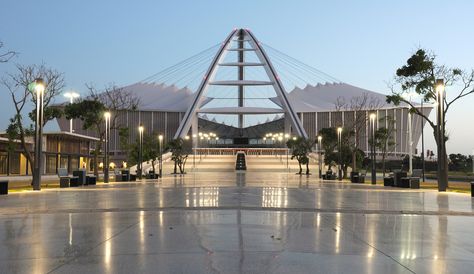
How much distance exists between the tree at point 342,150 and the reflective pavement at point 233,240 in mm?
34099

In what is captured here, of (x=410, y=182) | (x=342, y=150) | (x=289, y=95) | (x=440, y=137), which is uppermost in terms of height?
(x=289, y=95)

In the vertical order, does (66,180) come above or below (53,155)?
below

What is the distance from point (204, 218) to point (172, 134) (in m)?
127

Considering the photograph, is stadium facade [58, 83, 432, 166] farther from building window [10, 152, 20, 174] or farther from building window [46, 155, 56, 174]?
building window [10, 152, 20, 174]

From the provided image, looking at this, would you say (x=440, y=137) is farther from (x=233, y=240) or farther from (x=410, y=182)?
(x=233, y=240)

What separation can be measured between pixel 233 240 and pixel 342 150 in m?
40.9

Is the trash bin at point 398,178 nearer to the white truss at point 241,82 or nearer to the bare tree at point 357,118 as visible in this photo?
the bare tree at point 357,118

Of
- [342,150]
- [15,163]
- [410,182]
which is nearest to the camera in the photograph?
[410,182]

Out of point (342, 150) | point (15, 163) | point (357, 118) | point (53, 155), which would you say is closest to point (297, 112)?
point (53, 155)

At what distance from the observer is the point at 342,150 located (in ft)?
159

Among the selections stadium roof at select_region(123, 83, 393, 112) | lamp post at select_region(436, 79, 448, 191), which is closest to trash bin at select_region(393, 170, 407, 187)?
lamp post at select_region(436, 79, 448, 191)

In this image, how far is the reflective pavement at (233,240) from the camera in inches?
262

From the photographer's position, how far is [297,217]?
499 inches

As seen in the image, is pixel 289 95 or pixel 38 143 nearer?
pixel 38 143
